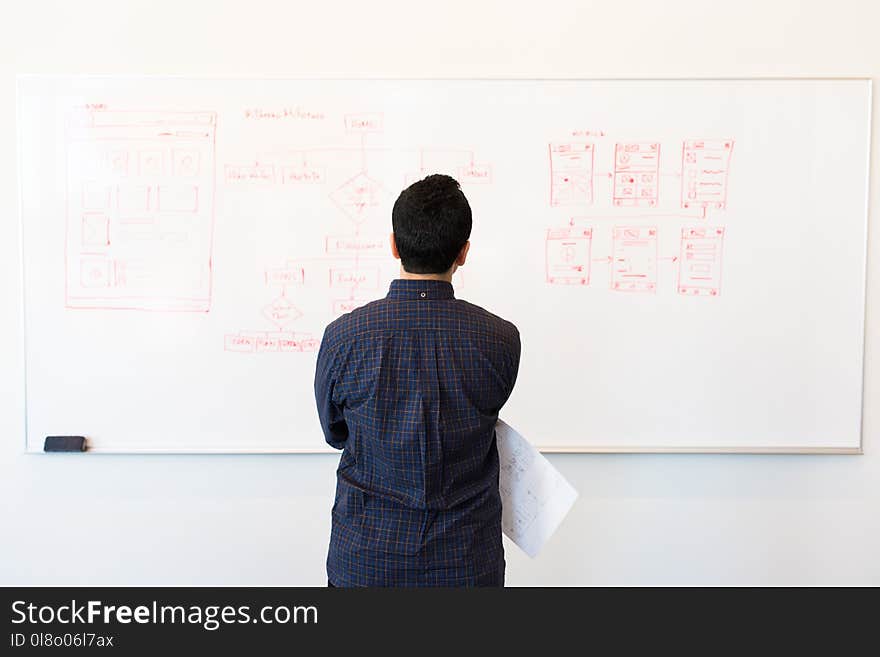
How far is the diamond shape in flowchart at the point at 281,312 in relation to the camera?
222cm

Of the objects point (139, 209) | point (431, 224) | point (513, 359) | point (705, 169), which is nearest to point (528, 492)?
point (513, 359)

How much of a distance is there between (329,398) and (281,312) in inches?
Answer: 34.2

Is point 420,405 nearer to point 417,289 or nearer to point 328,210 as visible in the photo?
point 417,289

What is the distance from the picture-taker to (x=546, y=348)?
224cm

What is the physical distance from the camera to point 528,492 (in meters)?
1.57

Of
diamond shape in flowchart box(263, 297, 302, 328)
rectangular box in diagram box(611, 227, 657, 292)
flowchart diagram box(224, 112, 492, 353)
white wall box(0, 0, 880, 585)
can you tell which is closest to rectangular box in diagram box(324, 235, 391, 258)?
flowchart diagram box(224, 112, 492, 353)

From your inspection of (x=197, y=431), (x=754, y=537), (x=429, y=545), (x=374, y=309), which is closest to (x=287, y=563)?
(x=197, y=431)

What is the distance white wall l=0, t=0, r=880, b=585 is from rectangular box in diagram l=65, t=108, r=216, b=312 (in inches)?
6.8

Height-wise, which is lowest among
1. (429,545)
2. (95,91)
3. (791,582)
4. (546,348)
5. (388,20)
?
(791,582)

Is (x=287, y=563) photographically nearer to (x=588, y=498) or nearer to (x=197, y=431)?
(x=197, y=431)

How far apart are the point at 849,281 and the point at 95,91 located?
227 cm

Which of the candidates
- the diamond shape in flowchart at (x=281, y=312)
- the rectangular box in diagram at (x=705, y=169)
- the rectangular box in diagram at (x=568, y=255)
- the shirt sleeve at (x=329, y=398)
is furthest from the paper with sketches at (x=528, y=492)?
the rectangular box in diagram at (x=705, y=169)

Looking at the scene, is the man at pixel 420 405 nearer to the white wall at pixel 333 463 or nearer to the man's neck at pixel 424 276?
the man's neck at pixel 424 276

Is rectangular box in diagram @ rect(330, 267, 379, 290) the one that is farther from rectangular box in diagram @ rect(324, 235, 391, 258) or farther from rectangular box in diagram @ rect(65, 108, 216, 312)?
rectangular box in diagram @ rect(65, 108, 216, 312)
